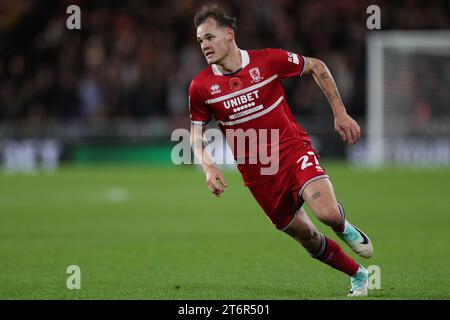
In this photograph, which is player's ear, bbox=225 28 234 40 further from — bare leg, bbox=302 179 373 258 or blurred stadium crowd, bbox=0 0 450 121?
blurred stadium crowd, bbox=0 0 450 121

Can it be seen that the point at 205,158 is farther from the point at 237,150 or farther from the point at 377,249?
the point at 377,249

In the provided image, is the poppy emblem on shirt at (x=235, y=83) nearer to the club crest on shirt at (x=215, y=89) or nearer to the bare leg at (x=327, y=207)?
the club crest on shirt at (x=215, y=89)

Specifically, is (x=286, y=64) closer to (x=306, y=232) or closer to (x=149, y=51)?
(x=306, y=232)

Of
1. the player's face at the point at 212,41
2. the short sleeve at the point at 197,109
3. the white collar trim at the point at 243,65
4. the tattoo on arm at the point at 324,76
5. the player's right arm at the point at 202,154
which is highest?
the player's face at the point at 212,41

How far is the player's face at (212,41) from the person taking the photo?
7.77m

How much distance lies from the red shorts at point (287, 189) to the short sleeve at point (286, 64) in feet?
2.07

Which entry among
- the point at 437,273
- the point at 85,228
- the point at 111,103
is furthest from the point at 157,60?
the point at 437,273

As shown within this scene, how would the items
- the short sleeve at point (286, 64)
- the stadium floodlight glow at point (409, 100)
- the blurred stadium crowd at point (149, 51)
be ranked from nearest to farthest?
the short sleeve at point (286, 64), the stadium floodlight glow at point (409, 100), the blurred stadium crowd at point (149, 51)

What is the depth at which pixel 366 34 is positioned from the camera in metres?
24.3

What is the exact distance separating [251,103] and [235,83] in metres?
0.21

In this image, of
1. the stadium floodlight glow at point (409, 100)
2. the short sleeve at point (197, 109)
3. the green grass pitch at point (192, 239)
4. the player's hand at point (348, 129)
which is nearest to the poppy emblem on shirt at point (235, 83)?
the short sleeve at point (197, 109)

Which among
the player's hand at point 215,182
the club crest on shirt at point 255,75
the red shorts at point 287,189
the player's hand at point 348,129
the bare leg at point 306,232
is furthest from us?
the club crest on shirt at point 255,75

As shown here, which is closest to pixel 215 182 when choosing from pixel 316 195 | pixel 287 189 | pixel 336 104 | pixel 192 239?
pixel 287 189

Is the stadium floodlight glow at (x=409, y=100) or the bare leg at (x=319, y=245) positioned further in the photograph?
the stadium floodlight glow at (x=409, y=100)
